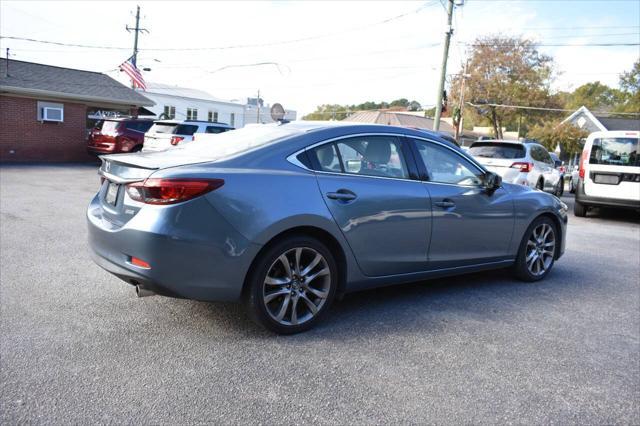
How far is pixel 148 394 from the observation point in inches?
112

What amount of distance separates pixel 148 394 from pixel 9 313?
175 centimetres

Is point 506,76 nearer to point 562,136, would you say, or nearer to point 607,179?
point 562,136

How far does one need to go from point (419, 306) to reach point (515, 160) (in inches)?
353

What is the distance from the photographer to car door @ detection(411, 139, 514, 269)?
458 centimetres

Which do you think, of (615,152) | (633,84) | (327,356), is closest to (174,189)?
(327,356)

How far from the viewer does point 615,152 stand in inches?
438

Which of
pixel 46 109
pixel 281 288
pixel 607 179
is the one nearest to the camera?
pixel 281 288

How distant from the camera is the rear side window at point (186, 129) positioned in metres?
15.9

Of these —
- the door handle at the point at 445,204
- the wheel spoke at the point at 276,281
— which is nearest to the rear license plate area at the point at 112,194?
the wheel spoke at the point at 276,281

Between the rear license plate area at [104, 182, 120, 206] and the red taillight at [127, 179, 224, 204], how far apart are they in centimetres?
43

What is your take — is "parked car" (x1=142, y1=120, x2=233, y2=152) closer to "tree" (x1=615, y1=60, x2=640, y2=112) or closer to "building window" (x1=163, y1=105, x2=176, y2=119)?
"building window" (x1=163, y1=105, x2=176, y2=119)

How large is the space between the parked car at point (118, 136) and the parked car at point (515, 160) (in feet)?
35.4

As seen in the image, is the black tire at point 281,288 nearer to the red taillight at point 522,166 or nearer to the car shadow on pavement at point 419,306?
the car shadow on pavement at point 419,306

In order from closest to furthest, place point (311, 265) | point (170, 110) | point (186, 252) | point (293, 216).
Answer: point (186, 252), point (293, 216), point (311, 265), point (170, 110)
